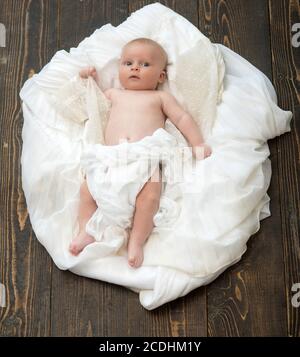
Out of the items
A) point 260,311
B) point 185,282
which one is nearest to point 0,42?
point 185,282

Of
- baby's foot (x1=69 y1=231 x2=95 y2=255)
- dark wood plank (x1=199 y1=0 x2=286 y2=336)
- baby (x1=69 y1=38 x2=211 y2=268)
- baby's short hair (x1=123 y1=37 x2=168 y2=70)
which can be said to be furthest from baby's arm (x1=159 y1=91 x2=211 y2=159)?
baby's foot (x1=69 y1=231 x2=95 y2=255)

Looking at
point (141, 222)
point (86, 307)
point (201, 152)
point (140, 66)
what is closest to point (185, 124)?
point (201, 152)

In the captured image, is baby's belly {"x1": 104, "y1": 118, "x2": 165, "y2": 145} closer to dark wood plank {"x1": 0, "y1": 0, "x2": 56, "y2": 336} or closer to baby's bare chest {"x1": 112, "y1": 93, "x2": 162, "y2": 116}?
baby's bare chest {"x1": 112, "y1": 93, "x2": 162, "y2": 116}

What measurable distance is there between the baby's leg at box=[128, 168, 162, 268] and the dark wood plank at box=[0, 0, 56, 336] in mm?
259

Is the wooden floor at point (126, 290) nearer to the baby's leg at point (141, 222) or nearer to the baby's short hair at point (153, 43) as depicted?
the baby's leg at point (141, 222)

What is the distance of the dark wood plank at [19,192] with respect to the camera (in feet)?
5.21

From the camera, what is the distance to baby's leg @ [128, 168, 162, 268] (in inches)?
60.8

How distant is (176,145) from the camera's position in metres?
1.64

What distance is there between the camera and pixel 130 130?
5.36 ft

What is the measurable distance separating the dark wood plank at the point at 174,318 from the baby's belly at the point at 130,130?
1.44 feet

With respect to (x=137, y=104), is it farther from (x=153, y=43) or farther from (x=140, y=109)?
(x=153, y=43)

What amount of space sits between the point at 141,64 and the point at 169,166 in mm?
319
